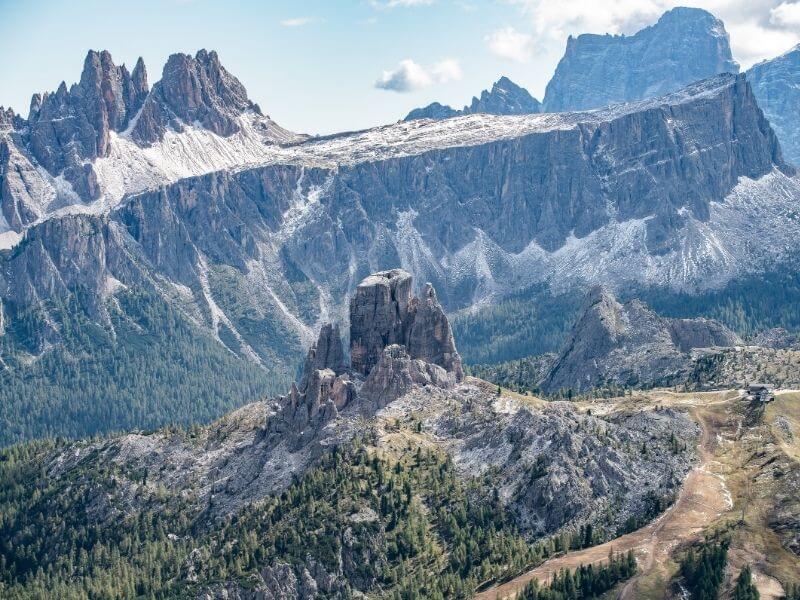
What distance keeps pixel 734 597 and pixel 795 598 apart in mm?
9932

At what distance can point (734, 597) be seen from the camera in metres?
199

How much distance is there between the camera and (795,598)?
199 m
